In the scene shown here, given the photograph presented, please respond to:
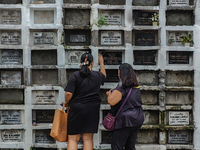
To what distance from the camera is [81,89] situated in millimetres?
3439

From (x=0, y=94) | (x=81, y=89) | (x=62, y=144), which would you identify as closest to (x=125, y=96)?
(x=81, y=89)

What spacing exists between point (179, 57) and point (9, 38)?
3485 mm

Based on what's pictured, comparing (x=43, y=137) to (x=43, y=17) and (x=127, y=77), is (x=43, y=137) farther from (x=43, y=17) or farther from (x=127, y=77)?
(x=43, y=17)

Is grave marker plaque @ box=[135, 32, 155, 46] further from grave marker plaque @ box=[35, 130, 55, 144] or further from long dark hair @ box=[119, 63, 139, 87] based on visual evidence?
grave marker plaque @ box=[35, 130, 55, 144]

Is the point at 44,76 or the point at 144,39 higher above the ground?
the point at 144,39

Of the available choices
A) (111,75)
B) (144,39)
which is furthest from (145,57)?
(111,75)

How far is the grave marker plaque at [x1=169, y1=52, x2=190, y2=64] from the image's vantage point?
4.41m

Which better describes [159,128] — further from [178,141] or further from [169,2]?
[169,2]

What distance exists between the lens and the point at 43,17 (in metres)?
4.39

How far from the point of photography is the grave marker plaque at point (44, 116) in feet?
14.4

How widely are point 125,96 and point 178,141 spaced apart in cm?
198

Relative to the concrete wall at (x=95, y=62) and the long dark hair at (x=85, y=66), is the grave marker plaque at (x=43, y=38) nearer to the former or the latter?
the concrete wall at (x=95, y=62)

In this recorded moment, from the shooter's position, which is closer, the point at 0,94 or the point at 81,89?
the point at 81,89

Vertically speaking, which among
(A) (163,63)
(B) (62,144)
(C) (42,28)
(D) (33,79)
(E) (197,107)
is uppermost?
(C) (42,28)
